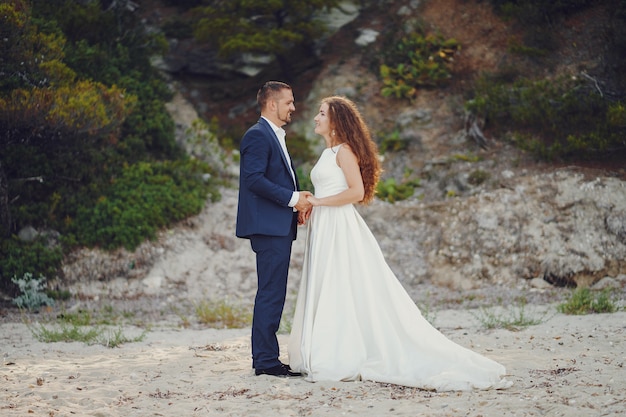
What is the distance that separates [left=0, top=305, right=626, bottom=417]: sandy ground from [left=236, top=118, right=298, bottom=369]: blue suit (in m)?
0.36

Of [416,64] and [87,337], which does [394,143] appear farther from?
[87,337]

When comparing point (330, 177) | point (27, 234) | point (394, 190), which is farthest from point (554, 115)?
point (27, 234)

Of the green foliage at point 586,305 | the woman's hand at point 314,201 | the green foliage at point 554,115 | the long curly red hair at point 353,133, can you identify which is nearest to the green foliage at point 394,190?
the green foliage at point 554,115

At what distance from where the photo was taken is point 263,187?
5.29 metres

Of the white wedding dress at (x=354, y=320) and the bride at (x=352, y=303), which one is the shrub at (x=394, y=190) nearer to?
the bride at (x=352, y=303)

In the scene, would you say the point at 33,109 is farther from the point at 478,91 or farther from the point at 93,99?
the point at 478,91

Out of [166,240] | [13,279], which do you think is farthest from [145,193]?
[13,279]

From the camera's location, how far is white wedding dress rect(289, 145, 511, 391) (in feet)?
16.8

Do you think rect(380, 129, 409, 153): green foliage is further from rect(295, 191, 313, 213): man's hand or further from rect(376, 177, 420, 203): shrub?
rect(295, 191, 313, 213): man's hand

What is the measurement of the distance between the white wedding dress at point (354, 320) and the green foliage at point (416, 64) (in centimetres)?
872

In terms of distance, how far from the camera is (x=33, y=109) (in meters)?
9.44

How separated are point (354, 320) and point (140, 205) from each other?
6180mm

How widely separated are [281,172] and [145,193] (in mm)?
5786

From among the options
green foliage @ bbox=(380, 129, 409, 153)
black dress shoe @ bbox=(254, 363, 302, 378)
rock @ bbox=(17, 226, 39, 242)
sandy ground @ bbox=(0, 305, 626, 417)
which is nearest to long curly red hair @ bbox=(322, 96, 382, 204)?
black dress shoe @ bbox=(254, 363, 302, 378)
